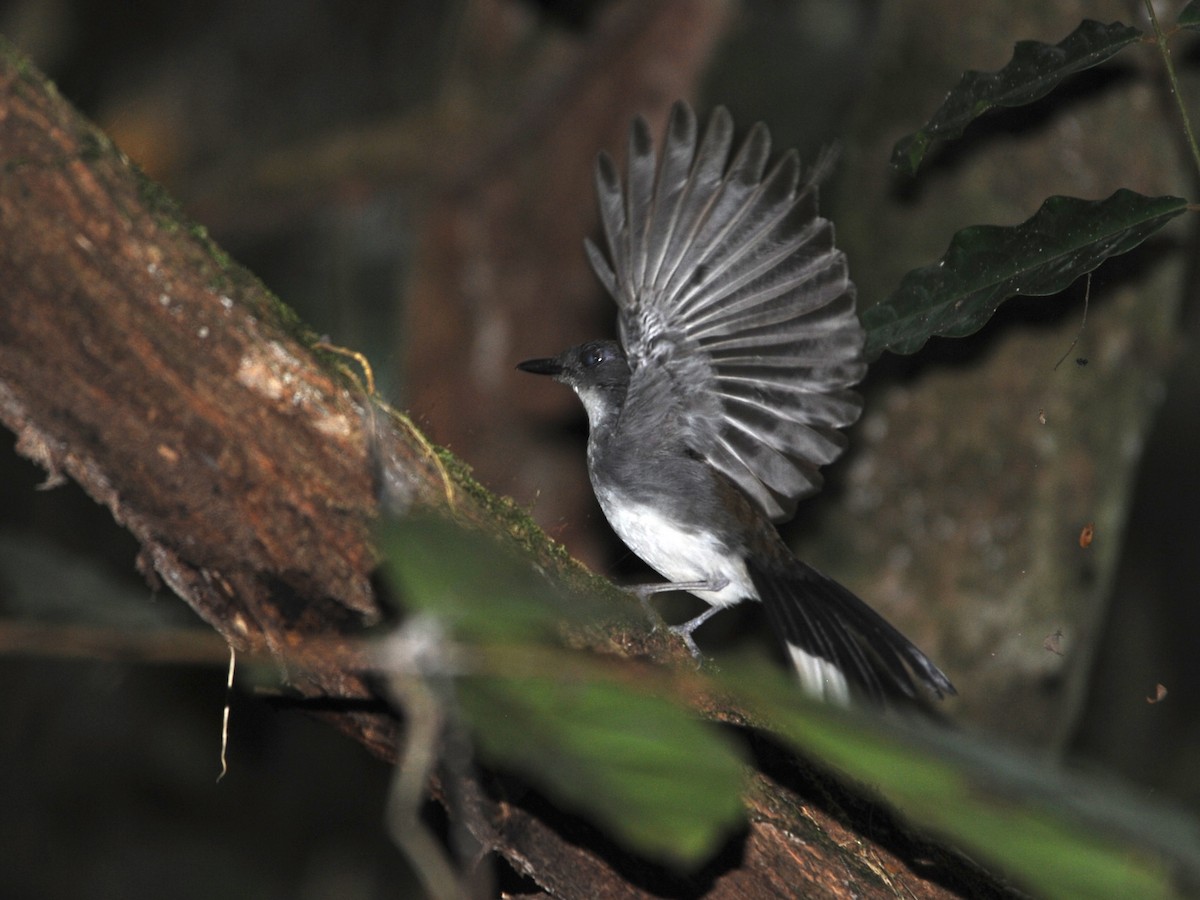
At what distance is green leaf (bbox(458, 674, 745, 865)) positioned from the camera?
0.89 metres

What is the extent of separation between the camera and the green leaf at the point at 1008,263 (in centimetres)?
208


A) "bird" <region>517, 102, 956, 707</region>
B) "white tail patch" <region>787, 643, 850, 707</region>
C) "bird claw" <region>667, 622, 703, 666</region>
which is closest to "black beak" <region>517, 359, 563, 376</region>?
"bird" <region>517, 102, 956, 707</region>

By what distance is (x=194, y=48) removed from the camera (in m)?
7.96

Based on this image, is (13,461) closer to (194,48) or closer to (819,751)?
(194,48)

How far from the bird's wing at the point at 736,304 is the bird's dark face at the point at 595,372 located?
37 centimetres

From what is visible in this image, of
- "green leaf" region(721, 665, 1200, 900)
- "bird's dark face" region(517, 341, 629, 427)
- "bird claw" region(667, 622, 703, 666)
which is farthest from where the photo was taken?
"bird's dark face" region(517, 341, 629, 427)

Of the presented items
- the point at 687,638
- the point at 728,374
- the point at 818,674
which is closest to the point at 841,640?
the point at 818,674

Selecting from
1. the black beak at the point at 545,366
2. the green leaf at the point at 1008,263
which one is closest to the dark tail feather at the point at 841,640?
the green leaf at the point at 1008,263

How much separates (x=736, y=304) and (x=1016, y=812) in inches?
110

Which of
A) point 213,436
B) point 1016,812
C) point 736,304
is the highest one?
point 736,304

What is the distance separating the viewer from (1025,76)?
2.35m

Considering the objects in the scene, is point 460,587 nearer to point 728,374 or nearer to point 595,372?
point 728,374

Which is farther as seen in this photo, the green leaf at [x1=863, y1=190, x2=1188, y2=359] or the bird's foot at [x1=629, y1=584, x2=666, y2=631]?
the bird's foot at [x1=629, y1=584, x2=666, y2=631]

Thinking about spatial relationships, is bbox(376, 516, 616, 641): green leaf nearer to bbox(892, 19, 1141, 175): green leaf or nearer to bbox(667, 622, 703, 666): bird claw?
bbox(892, 19, 1141, 175): green leaf
